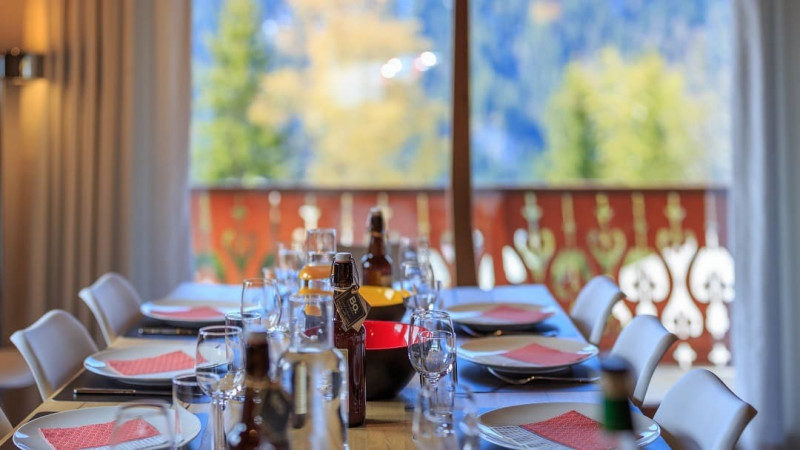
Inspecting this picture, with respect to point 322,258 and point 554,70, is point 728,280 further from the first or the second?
point 322,258

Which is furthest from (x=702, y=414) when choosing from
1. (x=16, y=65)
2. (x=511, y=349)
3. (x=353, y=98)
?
(x=353, y=98)

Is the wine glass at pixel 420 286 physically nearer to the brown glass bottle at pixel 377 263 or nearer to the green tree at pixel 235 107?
the brown glass bottle at pixel 377 263

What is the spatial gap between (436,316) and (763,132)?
110 inches

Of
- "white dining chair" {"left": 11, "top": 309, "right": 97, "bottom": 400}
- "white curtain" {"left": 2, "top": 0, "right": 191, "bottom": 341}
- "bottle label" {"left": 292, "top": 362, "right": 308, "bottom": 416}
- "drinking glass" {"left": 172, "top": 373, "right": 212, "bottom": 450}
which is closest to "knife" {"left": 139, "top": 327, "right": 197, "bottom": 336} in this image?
"white dining chair" {"left": 11, "top": 309, "right": 97, "bottom": 400}

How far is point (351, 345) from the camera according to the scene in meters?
1.61

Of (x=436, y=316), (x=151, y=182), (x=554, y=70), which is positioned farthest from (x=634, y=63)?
(x=436, y=316)

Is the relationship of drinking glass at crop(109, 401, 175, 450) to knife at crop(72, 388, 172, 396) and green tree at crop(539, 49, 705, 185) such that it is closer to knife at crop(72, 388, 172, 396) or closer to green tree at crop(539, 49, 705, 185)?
knife at crop(72, 388, 172, 396)

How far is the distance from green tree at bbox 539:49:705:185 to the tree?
76cm

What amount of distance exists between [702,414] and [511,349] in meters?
0.61

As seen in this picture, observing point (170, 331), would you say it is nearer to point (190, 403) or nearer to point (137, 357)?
point (137, 357)

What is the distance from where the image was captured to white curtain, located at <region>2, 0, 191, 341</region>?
3.97 m

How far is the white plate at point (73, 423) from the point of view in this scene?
1.46 m

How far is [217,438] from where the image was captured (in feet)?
4.69

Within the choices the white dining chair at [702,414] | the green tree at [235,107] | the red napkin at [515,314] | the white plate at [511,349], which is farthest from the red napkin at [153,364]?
the green tree at [235,107]
